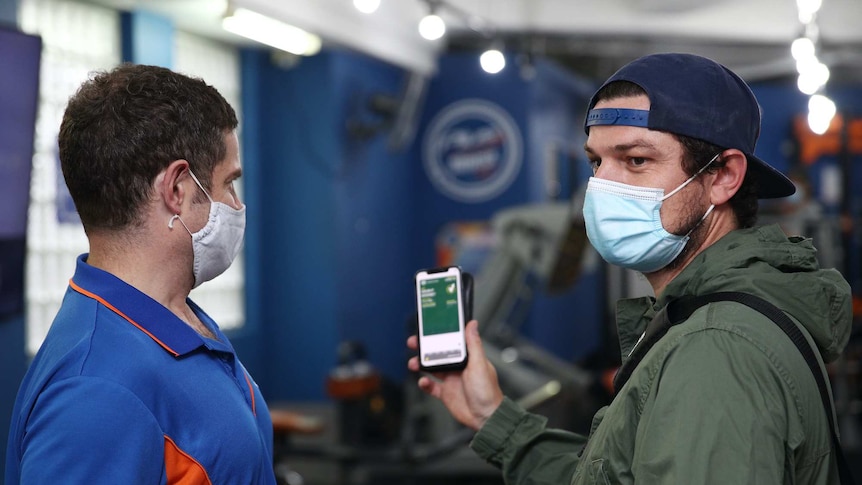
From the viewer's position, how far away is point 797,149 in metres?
9.36

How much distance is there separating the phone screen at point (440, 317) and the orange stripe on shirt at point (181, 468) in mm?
703

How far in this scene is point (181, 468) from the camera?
1334mm

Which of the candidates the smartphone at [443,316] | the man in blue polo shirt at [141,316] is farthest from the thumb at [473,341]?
the man in blue polo shirt at [141,316]

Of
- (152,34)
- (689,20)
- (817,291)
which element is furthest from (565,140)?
(817,291)

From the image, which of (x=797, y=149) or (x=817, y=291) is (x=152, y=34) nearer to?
(x=817, y=291)

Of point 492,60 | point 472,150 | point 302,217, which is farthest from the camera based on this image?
point 472,150

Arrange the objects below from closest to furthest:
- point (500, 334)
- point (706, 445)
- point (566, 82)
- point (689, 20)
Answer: point (706, 445) → point (500, 334) → point (689, 20) → point (566, 82)

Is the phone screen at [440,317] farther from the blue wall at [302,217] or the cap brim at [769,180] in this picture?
the blue wall at [302,217]

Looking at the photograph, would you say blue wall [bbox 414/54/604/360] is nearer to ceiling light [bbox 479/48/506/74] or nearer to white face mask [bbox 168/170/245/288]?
ceiling light [bbox 479/48/506/74]

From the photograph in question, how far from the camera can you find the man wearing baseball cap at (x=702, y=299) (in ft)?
3.84

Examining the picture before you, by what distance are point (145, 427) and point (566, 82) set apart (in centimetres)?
828

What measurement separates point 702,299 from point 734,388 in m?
0.19

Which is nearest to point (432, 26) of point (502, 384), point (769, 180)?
point (502, 384)

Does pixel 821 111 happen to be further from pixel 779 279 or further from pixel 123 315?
pixel 123 315
